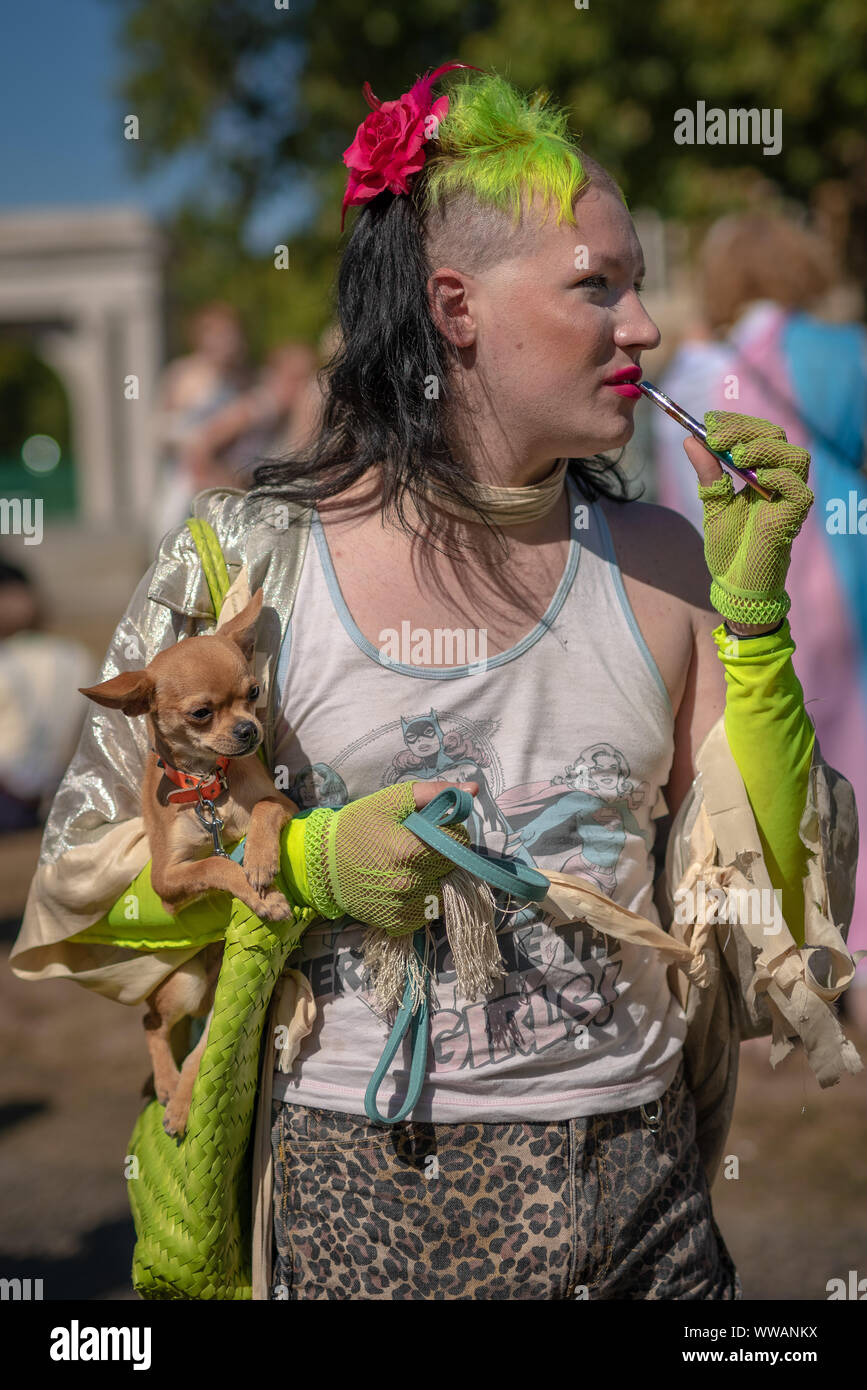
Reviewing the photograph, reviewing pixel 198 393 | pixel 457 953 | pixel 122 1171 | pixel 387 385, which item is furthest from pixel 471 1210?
pixel 198 393

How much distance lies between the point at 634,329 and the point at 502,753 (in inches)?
24.3

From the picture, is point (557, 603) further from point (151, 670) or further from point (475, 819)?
point (151, 670)

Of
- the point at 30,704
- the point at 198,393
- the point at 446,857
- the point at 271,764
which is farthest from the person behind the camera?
the point at 198,393

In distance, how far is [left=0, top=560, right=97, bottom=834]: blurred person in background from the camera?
596cm

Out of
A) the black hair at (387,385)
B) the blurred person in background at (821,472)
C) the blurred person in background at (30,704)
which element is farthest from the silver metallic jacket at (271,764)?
the blurred person in background at (30,704)

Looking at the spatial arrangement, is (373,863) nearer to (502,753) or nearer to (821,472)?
(502,753)

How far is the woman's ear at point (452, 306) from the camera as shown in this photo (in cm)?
195

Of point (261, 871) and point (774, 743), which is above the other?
point (774, 743)

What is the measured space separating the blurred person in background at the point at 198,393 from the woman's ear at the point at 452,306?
6875 mm

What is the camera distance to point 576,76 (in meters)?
9.84

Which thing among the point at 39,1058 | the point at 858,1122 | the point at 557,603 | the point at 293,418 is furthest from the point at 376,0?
the point at 557,603

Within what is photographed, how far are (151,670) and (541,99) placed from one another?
1070mm

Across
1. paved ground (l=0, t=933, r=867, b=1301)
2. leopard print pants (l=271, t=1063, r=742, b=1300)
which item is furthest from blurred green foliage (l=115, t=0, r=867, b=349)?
leopard print pants (l=271, t=1063, r=742, b=1300)

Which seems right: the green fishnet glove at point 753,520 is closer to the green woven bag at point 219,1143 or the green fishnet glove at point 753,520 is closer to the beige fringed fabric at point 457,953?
the beige fringed fabric at point 457,953
